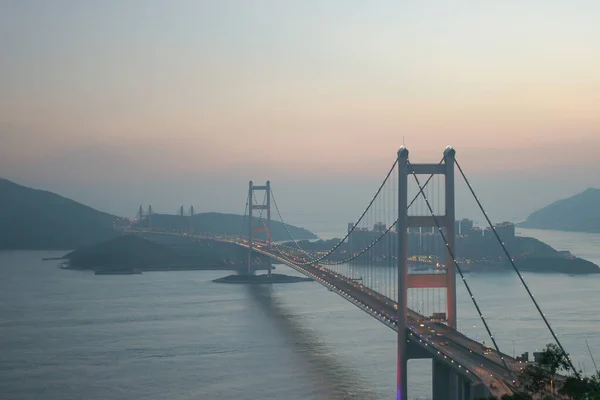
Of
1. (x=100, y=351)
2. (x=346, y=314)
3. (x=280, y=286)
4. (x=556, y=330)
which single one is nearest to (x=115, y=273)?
(x=280, y=286)

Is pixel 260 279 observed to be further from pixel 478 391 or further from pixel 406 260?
pixel 478 391

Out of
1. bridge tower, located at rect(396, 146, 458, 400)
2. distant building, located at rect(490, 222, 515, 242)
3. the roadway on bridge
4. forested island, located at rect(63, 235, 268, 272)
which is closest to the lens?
the roadway on bridge

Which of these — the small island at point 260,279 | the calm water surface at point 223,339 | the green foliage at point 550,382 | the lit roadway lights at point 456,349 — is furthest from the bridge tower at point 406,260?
the small island at point 260,279

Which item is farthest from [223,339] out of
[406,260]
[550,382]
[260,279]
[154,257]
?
[154,257]

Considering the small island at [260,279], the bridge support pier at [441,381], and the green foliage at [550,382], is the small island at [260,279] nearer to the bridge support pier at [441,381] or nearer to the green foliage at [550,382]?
the bridge support pier at [441,381]

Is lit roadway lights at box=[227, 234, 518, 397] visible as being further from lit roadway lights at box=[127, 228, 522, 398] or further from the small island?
the small island

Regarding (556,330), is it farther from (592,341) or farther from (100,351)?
(100,351)

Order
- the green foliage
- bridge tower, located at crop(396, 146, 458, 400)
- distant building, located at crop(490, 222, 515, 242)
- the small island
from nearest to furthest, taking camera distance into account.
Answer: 1. the green foliage
2. bridge tower, located at crop(396, 146, 458, 400)
3. the small island
4. distant building, located at crop(490, 222, 515, 242)

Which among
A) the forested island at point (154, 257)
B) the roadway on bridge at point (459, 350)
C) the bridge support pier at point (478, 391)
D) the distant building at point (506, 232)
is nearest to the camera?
the bridge support pier at point (478, 391)

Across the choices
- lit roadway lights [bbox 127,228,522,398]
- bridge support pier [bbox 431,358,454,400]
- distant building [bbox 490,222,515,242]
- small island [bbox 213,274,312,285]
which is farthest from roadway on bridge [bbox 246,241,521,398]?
distant building [bbox 490,222,515,242]
